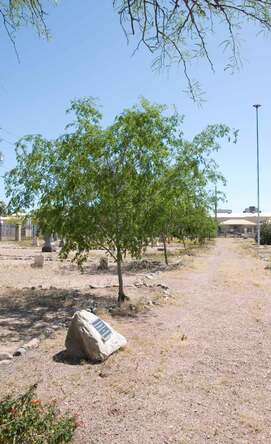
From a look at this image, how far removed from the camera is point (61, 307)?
430 inches

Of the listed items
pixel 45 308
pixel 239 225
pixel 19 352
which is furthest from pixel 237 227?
pixel 19 352

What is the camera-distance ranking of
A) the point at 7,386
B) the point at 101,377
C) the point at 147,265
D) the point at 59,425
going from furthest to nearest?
1. the point at 147,265
2. the point at 101,377
3. the point at 7,386
4. the point at 59,425

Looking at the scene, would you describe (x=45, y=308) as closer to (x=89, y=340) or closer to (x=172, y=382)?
(x=89, y=340)

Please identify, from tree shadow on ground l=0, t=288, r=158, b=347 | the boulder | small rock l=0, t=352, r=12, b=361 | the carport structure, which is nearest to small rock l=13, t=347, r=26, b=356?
small rock l=0, t=352, r=12, b=361

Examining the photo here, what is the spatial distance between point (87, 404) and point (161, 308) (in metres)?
5.96

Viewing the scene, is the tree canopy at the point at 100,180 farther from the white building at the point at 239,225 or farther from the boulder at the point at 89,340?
the white building at the point at 239,225

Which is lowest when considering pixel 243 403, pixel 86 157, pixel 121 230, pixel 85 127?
pixel 243 403

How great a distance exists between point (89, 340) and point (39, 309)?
4.69 m

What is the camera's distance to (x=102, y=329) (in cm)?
677

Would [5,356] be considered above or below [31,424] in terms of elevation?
below

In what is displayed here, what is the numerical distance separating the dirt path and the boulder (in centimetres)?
17

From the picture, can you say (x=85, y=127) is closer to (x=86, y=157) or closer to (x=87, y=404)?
(x=86, y=157)

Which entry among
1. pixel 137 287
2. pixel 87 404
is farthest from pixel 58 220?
pixel 87 404

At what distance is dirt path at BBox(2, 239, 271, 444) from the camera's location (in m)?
4.26
